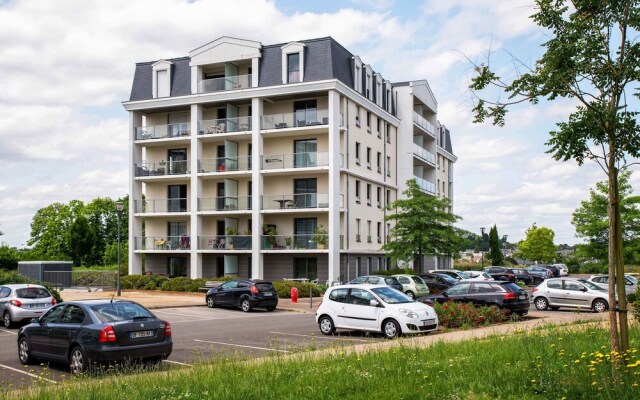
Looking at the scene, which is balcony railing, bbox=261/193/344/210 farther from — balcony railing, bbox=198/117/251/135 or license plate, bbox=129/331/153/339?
license plate, bbox=129/331/153/339

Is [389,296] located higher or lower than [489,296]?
higher

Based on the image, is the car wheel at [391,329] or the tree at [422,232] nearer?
the car wheel at [391,329]

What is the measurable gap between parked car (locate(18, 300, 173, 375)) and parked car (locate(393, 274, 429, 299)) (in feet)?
74.2

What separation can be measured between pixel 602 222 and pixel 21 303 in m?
32.2

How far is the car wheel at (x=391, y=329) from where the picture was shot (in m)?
19.9

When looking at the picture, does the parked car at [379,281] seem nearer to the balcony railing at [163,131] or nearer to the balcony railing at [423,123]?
the balcony railing at [163,131]

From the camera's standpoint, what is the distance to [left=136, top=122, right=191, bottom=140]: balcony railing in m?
51.8

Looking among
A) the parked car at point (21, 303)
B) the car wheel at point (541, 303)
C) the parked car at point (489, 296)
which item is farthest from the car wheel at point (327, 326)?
the car wheel at point (541, 303)

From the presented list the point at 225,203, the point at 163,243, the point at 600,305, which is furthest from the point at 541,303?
the point at 163,243

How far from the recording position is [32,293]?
2502cm

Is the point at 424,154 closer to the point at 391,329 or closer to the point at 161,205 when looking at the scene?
the point at 161,205

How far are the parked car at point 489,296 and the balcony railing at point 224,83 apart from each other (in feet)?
91.3

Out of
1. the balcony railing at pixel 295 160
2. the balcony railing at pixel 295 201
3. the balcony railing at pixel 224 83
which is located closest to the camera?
the balcony railing at pixel 295 201

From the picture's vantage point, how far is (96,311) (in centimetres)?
1430
